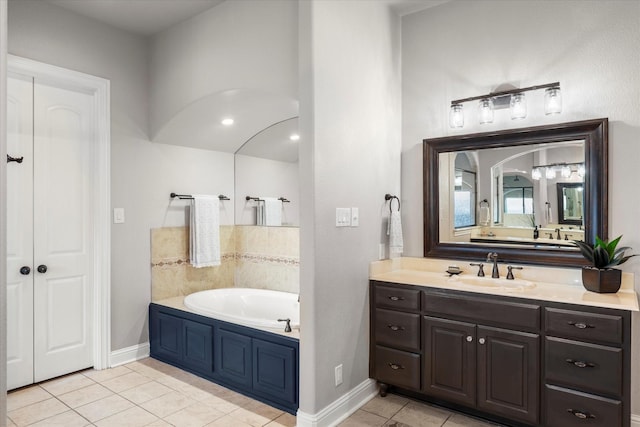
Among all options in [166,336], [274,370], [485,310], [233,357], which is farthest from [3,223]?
[166,336]

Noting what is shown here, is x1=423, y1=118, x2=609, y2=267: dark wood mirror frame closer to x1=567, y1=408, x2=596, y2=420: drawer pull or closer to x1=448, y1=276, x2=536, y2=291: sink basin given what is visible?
x1=448, y1=276, x2=536, y2=291: sink basin

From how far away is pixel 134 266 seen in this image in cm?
346

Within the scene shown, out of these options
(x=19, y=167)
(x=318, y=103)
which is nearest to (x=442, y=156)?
(x=318, y=103)

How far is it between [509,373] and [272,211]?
7.98ft

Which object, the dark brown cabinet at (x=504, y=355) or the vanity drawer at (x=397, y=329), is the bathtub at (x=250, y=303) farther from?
the dark brown cabinet at (x=504, y=355)

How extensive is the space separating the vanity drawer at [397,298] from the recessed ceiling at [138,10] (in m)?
2.43

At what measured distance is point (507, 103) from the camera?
274 centimetres

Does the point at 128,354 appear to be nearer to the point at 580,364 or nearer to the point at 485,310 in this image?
the point at 485,310

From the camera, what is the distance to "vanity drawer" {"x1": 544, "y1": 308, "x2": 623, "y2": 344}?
1.98m

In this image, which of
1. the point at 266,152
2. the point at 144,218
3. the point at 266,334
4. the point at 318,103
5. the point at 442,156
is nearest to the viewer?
the point at 318,103

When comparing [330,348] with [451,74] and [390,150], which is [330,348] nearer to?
[390,150]

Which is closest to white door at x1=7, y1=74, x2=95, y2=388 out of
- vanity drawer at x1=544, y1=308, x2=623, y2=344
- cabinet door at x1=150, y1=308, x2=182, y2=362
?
cabinet door at x1=150, y1=308, x2=182, y2=362

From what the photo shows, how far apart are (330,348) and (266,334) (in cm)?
46

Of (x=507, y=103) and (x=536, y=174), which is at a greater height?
(x=507, y=103)
